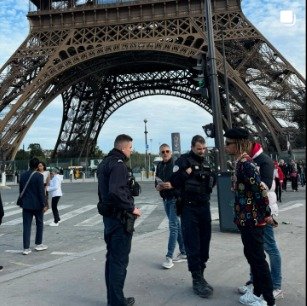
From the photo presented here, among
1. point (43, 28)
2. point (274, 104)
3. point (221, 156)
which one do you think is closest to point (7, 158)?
point (43, 28)

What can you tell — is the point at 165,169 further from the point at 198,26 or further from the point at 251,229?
the point at 198,26

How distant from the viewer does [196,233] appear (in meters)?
4.59

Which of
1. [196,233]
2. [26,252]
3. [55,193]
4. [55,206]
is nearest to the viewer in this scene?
[196,233]

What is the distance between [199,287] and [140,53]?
95.1 ft

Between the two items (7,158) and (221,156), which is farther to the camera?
(7,158)

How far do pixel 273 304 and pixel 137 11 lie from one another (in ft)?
89.1

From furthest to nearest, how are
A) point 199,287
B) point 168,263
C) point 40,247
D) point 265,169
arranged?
1. point 40,247
2. point 168,263
3. point 199,287
4. point 265,169

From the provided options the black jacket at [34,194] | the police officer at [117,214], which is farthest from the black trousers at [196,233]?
the black jacket at [34,194]

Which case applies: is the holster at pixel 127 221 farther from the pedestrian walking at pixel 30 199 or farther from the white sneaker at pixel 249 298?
the pedestrian walking at pixel 30 199

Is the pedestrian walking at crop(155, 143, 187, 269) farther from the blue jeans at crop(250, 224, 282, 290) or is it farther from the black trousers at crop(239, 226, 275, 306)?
the black trousers at crop(239, 226, 275, 306)

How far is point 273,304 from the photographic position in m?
3.82

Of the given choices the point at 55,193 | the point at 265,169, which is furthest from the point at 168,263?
the point at 55,193

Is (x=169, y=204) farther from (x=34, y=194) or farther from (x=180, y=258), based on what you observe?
(x=34, y=194)

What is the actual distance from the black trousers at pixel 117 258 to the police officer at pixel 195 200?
865 mm
